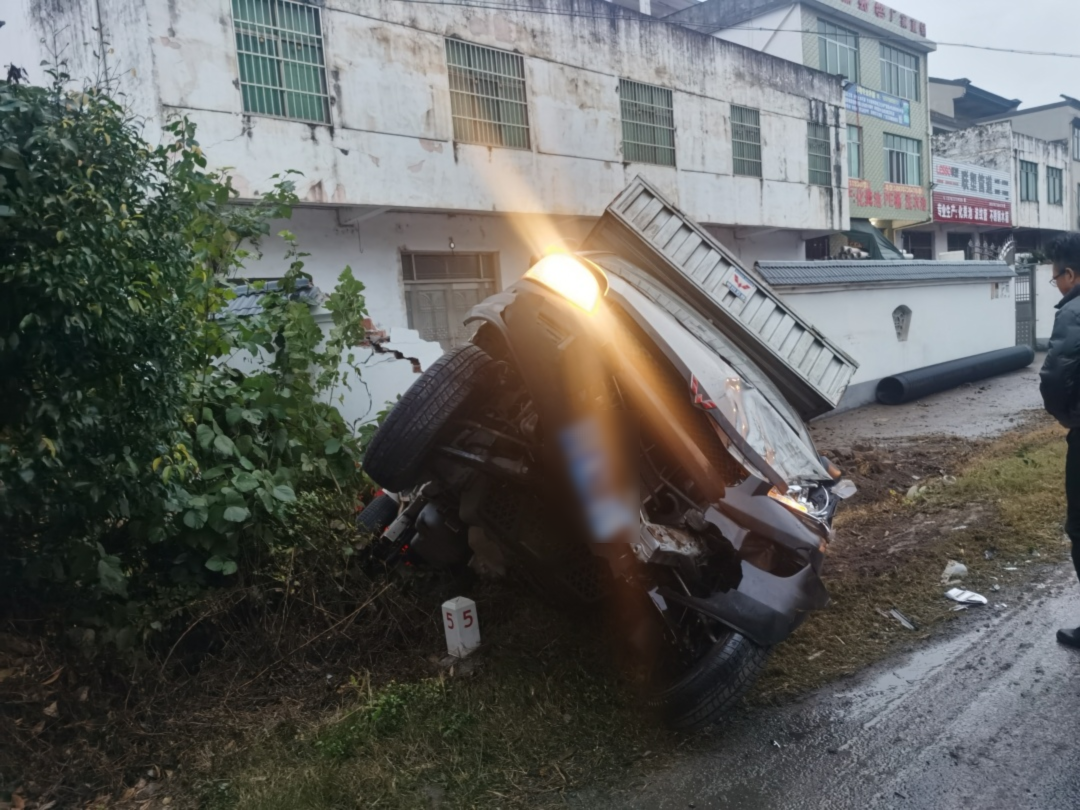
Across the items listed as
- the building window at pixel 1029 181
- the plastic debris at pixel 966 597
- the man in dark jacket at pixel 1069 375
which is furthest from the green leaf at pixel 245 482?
the building window at pixel 1029 181

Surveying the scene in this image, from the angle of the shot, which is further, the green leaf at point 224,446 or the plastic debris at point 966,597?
the plastic debris at point 966,597

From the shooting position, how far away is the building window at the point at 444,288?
12.5 metres

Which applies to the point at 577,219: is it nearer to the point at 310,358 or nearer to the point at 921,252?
the point at 310,358

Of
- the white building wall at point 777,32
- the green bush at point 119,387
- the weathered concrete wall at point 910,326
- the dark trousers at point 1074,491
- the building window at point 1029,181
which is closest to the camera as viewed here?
the green bush at point 119,387

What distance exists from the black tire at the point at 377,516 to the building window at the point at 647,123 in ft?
38.7

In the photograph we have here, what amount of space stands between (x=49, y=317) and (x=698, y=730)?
2.98 meters

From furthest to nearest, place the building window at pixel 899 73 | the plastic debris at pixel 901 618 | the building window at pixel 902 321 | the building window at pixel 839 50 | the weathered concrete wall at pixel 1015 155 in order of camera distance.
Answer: the weathered concrete wall at pixel 1015 155 < the building window at pixel 899 73 < the building window at pixel 839 50 < the building window at pixel 902 321 < the plastic debris at pixel 901 618

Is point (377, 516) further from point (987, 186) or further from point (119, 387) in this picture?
point (987, 186)

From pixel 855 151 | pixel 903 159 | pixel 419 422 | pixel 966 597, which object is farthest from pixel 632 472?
pixel 903 159

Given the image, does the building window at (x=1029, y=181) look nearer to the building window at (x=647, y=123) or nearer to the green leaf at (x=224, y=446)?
the building window at (x=647, y=123)

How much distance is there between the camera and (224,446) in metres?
3.96

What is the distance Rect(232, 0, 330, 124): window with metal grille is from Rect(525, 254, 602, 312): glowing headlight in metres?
8.05

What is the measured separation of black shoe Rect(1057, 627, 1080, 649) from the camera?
3914 mm

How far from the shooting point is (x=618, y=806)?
2887 mm
